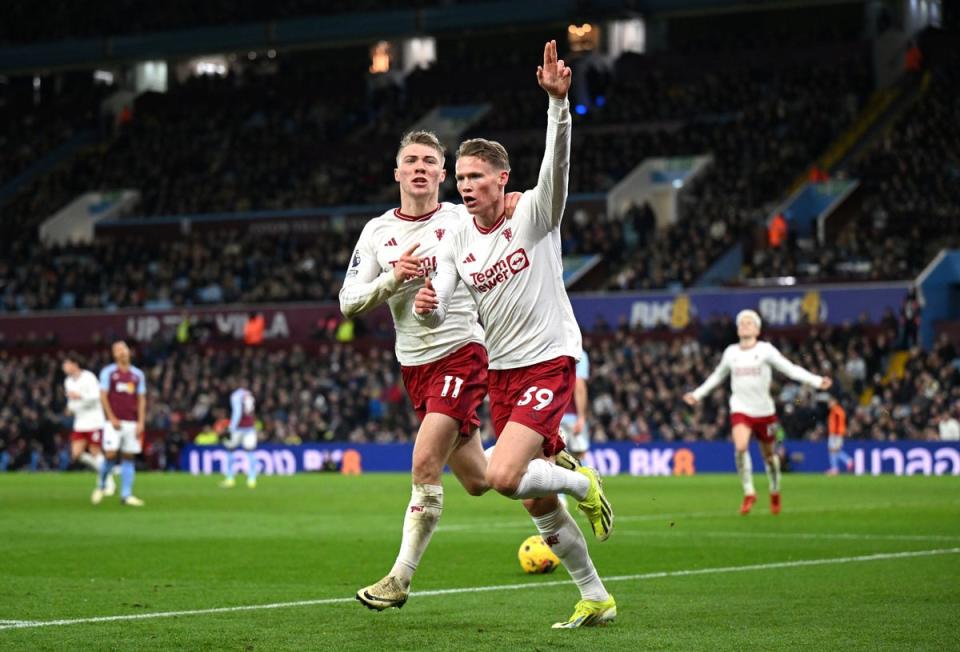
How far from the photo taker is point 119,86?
6806cm

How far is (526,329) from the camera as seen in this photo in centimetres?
898

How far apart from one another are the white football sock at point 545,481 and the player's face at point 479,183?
1502 millimetres

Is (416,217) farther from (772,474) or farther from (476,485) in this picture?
(772,474)

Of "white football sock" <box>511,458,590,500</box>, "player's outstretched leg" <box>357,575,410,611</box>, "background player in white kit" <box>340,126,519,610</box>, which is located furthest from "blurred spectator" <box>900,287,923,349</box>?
"player's outstretched leg" <box>357,575,410,611</box>

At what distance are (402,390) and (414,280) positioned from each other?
32890mm

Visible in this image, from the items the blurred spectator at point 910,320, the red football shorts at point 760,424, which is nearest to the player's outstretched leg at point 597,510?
the red football shorts at point 760,424

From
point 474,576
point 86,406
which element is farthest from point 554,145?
point 86,406

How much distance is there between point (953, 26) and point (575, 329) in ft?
155

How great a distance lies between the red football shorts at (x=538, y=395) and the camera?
29.0 ft

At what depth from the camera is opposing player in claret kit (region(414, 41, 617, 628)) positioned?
28.7ft

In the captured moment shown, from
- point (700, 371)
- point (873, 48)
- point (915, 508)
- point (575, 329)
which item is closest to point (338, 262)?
point (700, 371)

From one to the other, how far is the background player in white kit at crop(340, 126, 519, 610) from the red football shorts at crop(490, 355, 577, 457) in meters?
0.35

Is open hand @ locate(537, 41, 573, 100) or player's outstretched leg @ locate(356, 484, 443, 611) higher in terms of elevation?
open hand @ locate(537, 41, 573, 100)

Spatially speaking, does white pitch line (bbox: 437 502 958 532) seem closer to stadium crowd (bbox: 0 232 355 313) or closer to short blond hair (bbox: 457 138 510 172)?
short blond hair (bbox: 457 138 510 172)
